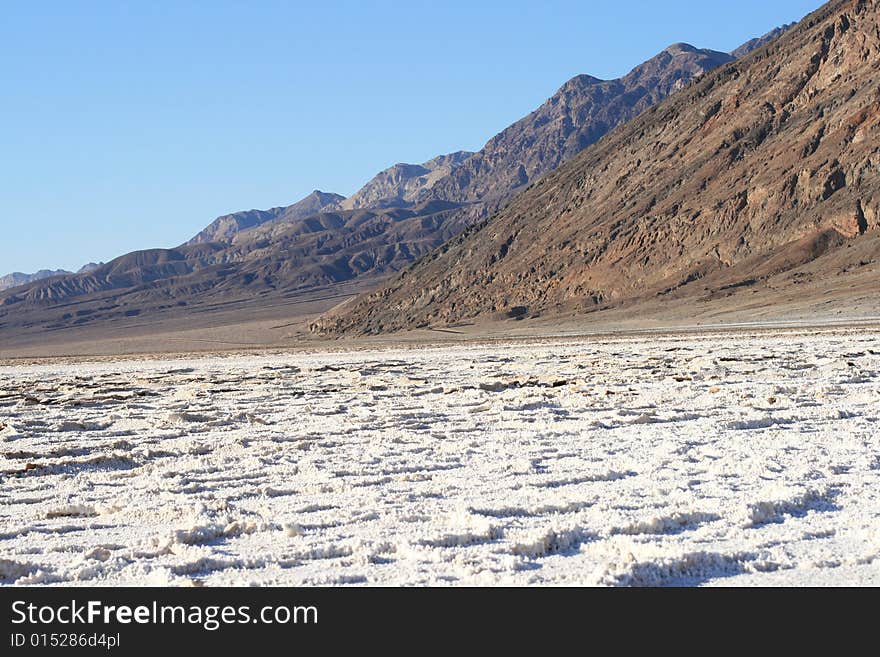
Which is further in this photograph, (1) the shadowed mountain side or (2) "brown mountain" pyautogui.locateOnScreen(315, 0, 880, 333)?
(1) the shadowed mountain side

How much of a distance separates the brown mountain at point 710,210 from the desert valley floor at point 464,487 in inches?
1563

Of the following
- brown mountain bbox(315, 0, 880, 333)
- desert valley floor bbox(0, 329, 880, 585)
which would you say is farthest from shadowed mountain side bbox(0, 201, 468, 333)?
desert valley floor bbox(0, 329, 880, 585)

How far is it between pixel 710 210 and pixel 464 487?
202 ft

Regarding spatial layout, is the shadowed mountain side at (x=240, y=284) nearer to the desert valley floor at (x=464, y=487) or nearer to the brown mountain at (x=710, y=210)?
the brown mountain at (x=710, y=210)

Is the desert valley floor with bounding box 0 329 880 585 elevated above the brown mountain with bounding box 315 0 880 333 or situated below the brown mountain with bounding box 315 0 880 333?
below

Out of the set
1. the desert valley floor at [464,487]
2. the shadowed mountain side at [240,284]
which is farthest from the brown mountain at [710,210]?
the shadowed mountain side at [240,284]

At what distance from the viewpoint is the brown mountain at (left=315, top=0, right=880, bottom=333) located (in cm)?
5881

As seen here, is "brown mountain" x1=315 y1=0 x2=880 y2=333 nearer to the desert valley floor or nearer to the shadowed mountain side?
the desert valley floor

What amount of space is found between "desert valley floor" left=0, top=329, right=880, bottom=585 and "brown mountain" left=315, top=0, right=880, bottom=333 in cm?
3971

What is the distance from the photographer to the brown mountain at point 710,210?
58.8 metres

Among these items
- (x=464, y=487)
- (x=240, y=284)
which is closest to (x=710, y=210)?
(x=464, y=487)
